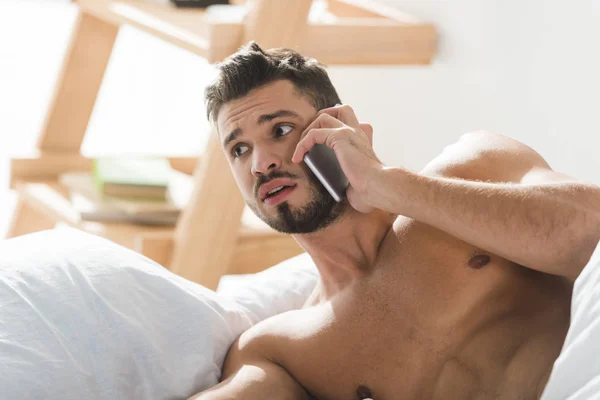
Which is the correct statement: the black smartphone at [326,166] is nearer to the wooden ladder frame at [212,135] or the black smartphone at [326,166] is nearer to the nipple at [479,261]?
the nipple at [479,261]

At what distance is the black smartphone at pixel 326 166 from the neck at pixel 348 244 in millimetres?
106

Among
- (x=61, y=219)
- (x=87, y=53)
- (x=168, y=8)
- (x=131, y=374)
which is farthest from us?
(x=87, y=53)

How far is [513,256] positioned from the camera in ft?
4.07

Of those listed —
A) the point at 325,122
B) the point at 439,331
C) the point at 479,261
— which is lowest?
the point at 439,331

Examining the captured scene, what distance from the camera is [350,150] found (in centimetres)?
133

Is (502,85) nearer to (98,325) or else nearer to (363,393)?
(363,393)

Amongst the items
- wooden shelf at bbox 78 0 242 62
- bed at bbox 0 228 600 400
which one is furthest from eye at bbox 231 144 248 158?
wooden shelf at bbox 78 0 242 62

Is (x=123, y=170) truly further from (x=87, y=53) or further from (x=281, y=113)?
(x=281, y=113)

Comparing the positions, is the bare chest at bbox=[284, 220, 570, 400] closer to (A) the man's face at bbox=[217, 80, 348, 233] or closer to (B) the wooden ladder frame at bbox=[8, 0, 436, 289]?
(A) the man's face at bbox=[217, 80, 348, 233]

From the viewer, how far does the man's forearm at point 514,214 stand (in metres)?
1.21

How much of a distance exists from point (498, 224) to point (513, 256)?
0.05 meters

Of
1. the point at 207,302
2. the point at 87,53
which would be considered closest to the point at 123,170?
the point at 87,53

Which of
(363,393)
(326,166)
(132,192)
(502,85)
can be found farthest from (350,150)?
(132,192)

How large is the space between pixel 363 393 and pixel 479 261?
267 mm
